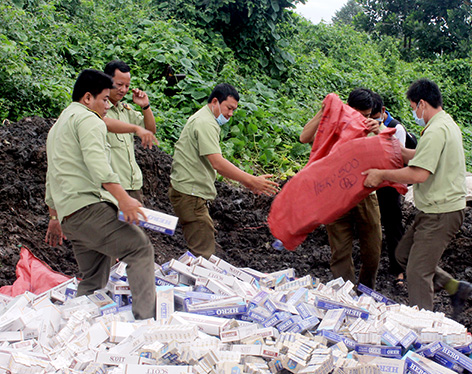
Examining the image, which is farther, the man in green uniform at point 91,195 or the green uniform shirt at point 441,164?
the green uniform shirt at point 441,164

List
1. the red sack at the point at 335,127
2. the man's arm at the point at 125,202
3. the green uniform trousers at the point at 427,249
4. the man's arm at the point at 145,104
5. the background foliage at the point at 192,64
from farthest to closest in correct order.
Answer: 1. the background foliage at the point at 192,64
2. the man's arm at the point at 145,104
3. the red sack at the point at 335,127
4. the green uniform trousers at the point at 427,249
5. the man's arm at the point at 125,202

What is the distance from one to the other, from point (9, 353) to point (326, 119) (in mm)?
3133

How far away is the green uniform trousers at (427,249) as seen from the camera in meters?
4.02

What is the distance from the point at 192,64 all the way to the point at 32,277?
6.27 meters

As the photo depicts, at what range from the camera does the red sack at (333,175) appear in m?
4.03

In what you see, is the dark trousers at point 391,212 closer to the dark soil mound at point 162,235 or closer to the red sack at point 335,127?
the dark soil mound at point 162,235

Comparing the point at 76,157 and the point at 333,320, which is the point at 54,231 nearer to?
the point at 76,157

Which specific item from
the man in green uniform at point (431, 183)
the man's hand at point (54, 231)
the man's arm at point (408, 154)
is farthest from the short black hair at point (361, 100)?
the man's hand at point (54, 231)

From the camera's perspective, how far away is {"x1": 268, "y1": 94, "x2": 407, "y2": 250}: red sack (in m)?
4.03

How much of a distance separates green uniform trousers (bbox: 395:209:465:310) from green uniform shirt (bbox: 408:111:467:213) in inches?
3.3

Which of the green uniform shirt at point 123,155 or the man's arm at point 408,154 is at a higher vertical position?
the man's arm at point 408,154

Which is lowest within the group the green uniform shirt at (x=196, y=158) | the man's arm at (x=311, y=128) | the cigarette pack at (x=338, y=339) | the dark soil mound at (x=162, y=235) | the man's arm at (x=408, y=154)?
the dark soil mound at (x=162, y=235)

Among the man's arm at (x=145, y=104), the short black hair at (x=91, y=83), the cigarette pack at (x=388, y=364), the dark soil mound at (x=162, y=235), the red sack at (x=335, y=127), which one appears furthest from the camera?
the dark soil mound at (x=162, y=235)

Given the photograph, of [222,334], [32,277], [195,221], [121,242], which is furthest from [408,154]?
[32,277]
